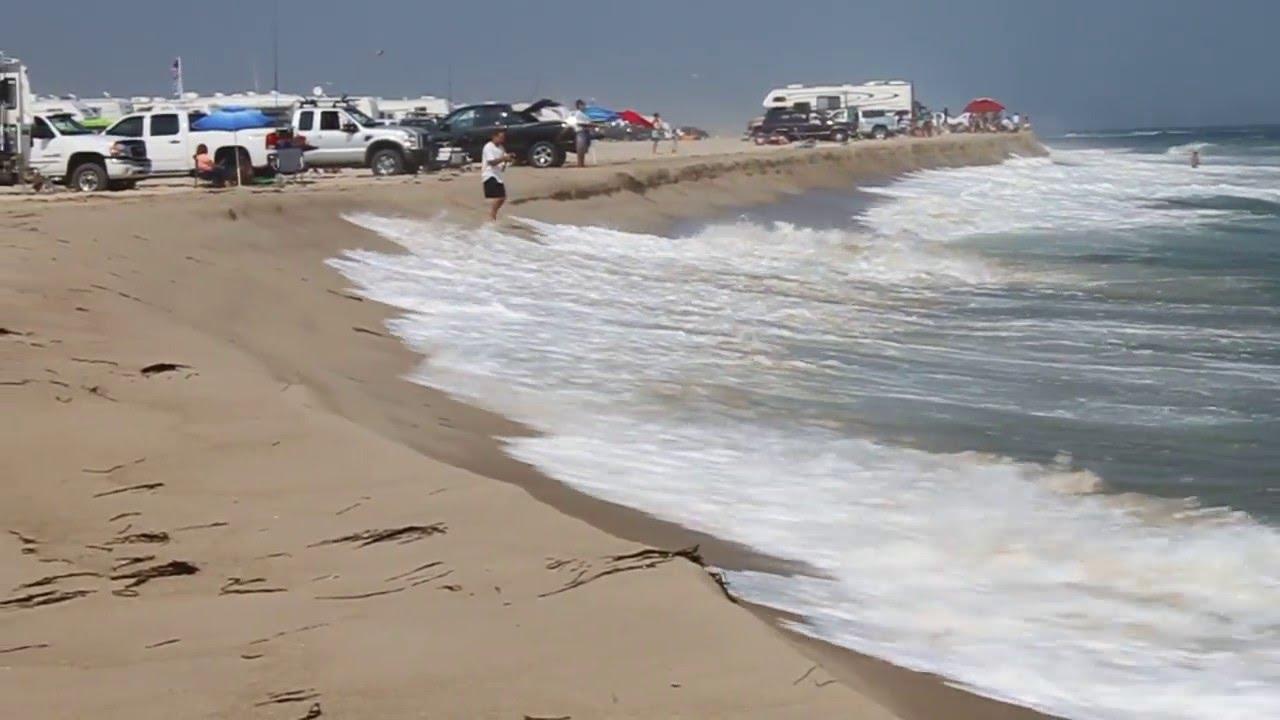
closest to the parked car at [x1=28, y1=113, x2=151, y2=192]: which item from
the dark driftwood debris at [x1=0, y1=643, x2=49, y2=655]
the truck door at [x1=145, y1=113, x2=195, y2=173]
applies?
the truck door at [x1=145, y1=113, x2=195, y2=173]

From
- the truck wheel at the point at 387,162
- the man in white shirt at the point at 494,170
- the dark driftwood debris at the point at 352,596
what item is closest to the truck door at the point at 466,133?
the truck wheel at the point at 387,162

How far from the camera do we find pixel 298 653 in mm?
4293

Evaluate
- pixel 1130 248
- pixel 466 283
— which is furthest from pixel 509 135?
pixel 466 283

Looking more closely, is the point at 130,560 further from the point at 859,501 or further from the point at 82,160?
the point at 82,160

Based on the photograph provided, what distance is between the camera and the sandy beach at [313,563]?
4094mm

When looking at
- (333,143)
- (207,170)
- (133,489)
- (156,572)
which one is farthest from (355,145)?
(156,572)

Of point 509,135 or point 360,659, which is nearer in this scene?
point 360,659

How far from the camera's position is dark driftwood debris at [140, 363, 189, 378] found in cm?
810

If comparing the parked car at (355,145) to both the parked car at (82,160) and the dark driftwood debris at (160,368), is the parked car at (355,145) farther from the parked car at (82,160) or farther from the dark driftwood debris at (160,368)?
the dark driftwood debris at (160,368)

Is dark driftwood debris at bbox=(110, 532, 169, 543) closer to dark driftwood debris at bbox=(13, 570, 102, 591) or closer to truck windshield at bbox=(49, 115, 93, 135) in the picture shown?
dark driftwood debris at bbox=(13, 570, 102, 591)

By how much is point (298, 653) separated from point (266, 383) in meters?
4.35

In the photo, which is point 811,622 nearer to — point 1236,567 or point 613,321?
point 1236,567

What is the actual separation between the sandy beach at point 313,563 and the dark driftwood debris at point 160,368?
23 millimetres

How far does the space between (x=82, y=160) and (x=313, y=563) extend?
23868 millimetres
